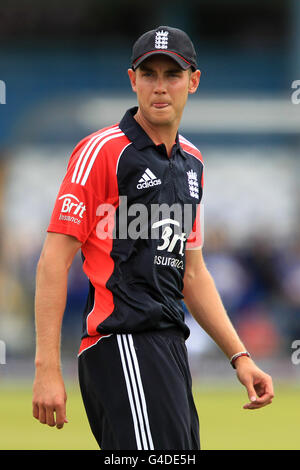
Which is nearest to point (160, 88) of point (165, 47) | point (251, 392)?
point (165, 47)

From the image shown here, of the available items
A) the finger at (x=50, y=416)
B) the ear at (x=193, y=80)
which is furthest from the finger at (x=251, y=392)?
the ear at (x=193, y=80)

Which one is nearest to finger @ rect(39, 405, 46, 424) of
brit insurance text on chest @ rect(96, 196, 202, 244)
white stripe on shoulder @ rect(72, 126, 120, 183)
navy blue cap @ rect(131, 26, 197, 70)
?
brit insurance text on chest @ rect(96, 196, 202, 244)

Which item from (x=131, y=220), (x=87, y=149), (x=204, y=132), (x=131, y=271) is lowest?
(x=131, y=271)

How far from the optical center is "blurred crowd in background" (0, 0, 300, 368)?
54.0 feet

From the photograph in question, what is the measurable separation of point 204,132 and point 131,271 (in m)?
15.4

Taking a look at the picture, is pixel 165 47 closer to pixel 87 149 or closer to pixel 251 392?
pixel 87 149

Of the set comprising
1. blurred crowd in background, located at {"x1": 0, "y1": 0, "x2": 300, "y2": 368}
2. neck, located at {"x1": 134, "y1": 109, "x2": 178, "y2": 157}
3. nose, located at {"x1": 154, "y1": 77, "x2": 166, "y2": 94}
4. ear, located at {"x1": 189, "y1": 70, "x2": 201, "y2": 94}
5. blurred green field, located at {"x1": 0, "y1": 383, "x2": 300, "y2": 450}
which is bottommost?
blurred green field, located at {"x1": 0, "y1": 383, "x2": 300, "y2": 450}

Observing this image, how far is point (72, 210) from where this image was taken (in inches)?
163

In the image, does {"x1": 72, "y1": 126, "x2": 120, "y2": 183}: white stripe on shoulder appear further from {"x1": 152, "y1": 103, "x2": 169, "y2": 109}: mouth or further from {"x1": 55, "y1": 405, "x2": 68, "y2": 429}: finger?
{"x1": 55, "y1": 405, "x2": 68, "y2": 429}: finger

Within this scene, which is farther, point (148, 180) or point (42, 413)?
point (148, 180)

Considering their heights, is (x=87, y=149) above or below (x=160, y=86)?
below

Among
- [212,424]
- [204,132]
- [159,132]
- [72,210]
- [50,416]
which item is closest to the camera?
[50,416]

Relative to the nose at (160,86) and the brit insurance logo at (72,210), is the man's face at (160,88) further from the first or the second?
the brit insurance logo at (72,210)

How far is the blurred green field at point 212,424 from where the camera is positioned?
925cm
